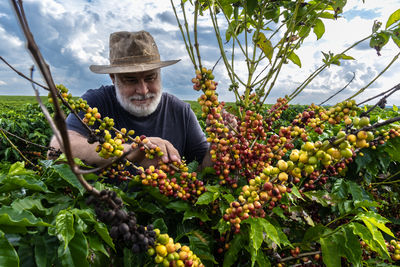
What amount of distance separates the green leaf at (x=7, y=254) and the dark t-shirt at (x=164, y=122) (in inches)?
119

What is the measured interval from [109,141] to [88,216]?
0.39 m

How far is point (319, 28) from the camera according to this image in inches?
71.1

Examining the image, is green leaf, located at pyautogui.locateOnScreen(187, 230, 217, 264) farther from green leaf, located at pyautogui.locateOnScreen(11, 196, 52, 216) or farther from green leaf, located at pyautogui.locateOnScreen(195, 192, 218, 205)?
green leaf, located at pyautogui.locateOnScreen(11, 196, 52, 216)

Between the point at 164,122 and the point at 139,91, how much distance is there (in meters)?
0.77

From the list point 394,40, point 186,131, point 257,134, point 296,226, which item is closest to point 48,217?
point 257,134

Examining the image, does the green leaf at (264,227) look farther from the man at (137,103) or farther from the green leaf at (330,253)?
the man at (137,103)

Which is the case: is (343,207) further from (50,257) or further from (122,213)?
(50,257)

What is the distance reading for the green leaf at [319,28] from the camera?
1775 millimetres

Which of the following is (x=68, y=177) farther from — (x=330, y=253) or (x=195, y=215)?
(x=330, y=253)

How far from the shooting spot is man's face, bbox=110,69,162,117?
135 inches

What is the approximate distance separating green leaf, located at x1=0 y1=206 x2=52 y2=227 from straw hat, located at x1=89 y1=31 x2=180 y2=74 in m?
2.44

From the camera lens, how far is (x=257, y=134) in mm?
1618

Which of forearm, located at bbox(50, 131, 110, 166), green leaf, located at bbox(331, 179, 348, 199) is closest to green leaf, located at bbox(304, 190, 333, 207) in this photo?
green leaf, located at bbox(331, 179, 348, 199)

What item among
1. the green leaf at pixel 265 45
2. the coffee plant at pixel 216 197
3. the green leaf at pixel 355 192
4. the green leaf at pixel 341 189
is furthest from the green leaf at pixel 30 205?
the green leaf at pixel 355 192
